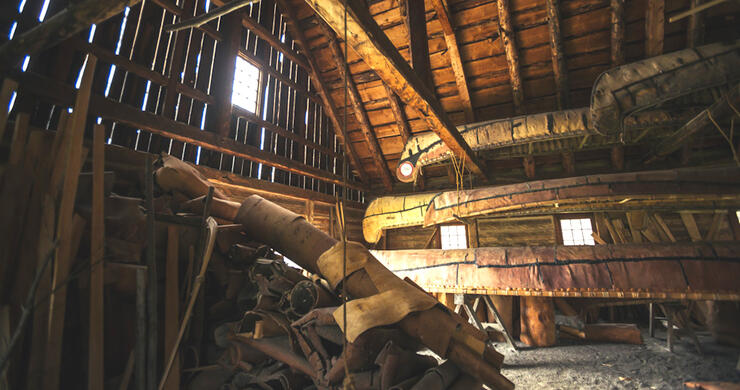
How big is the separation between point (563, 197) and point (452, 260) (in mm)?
1763

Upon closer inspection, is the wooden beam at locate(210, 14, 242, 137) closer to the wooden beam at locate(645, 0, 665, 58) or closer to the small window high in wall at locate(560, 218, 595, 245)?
the wooden beam at locate(645, 0, 665, 58)

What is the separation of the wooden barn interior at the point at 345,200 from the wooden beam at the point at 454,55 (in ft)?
0.17

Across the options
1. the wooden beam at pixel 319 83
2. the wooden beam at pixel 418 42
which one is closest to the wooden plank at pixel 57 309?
the wooden beam at pixel 418 42

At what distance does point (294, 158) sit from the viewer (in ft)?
25.4

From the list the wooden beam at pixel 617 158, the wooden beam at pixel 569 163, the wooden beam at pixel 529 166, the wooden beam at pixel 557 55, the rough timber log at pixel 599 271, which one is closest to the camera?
the rough timber log at pixel 599 271

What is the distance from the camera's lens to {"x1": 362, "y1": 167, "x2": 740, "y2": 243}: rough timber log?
Answer: 3.34 m

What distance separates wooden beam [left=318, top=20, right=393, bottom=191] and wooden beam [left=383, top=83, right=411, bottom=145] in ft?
2.92

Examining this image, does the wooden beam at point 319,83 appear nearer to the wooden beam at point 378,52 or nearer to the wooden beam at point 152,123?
the wooden beam at point 152,123

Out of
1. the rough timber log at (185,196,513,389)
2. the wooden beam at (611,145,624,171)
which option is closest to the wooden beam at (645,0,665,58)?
the wooden beam at (611,145,624,171)

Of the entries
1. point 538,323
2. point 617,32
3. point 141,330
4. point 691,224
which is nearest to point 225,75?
point 141,330

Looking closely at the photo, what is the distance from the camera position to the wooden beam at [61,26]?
1.98m

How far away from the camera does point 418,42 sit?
3.79 meters

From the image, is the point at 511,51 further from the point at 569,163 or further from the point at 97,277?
the point at 97,277

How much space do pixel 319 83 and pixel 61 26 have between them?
6981 mm
